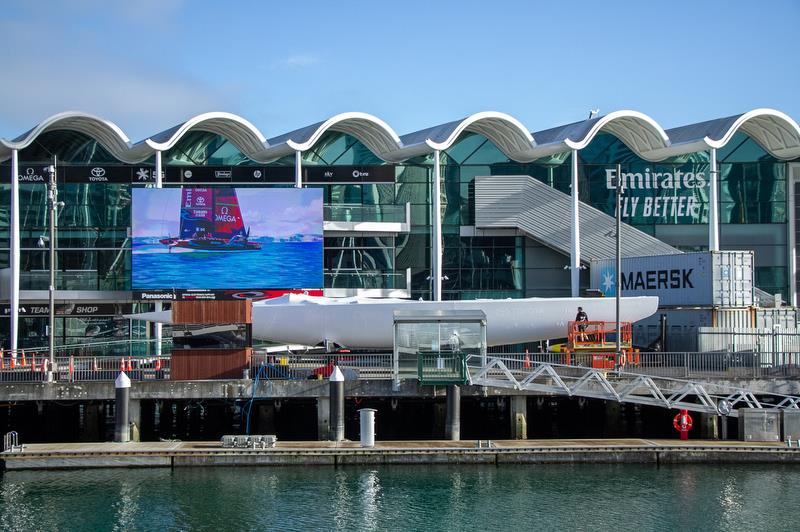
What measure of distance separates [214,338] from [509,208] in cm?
2253

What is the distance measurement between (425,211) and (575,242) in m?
7.72

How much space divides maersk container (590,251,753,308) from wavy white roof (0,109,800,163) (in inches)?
335

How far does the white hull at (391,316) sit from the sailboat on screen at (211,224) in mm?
8210

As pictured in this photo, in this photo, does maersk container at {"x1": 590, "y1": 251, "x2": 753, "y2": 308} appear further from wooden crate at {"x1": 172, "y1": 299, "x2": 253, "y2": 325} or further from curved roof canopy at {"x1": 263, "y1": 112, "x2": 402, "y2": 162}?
wooden crate at {"x1": 172, "y1": 299, "x2": 253, "y2": 325}

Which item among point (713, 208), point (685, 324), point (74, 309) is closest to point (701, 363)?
point (685, 324)

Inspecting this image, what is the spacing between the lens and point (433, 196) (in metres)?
53.0

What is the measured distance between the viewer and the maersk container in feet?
140

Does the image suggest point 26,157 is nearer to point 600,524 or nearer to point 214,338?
point 214,338

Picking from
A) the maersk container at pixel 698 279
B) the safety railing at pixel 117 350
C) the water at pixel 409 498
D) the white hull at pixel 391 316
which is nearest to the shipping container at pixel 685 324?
the maersk container at pixel 698 279

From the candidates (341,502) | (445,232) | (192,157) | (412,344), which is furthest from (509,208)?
(341,502)

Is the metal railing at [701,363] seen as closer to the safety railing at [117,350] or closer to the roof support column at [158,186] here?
the roof support column at [158,186]

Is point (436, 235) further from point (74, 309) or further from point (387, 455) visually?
point (387, 455)

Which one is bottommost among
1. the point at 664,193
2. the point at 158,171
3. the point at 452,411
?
the point at 452,411

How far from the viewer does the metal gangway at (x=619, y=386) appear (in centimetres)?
3328
